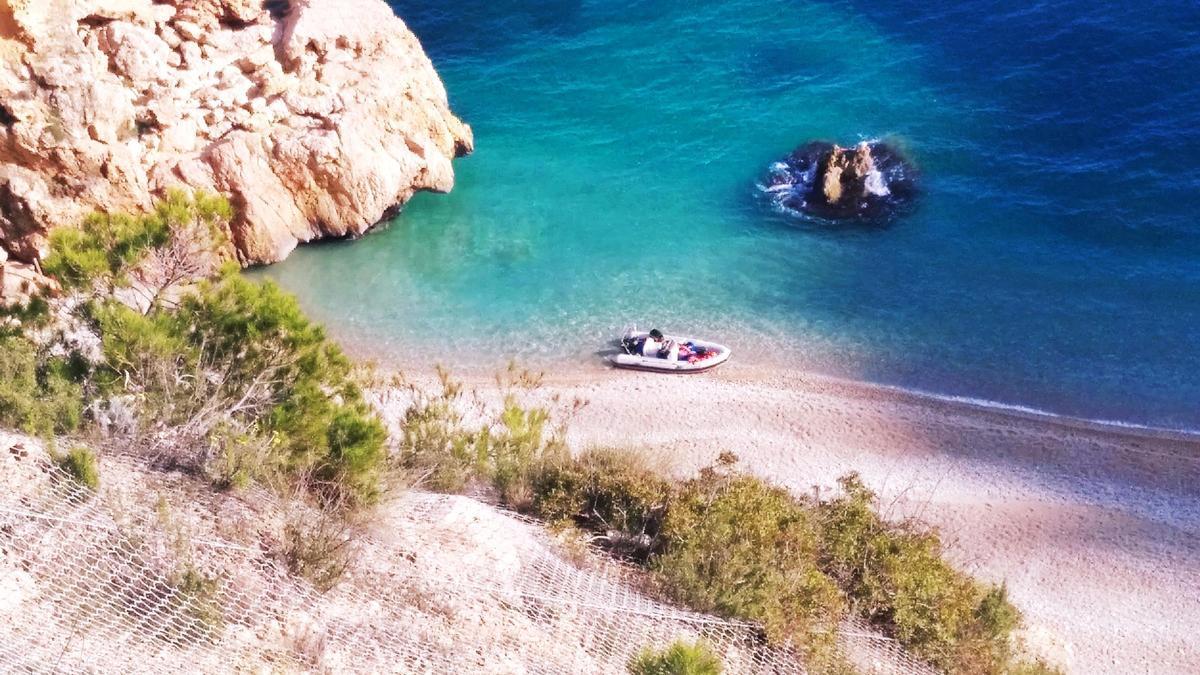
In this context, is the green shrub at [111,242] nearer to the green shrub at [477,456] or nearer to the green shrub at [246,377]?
the green shrub at [246,377]

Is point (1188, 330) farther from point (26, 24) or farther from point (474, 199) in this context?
point (26, 24)

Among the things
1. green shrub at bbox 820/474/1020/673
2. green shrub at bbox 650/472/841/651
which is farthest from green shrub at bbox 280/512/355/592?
green shrub at bbox 820/474/1020/673

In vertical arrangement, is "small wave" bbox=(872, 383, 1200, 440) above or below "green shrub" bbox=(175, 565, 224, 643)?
below

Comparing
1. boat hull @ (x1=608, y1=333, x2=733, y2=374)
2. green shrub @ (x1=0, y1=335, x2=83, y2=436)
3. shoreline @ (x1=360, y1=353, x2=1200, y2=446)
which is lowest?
shoreline @ (x1=360, y1=353, x2=1200, y2=446)

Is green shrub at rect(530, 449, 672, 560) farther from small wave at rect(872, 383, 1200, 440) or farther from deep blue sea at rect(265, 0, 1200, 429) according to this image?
small wave at rect(872, 383, 1200, 440)

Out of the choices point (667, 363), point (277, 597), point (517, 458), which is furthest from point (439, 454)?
point (667, 363)

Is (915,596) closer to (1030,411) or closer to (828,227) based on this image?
(1030,411)

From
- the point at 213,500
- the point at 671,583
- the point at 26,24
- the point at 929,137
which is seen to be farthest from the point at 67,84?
the point at 929,137

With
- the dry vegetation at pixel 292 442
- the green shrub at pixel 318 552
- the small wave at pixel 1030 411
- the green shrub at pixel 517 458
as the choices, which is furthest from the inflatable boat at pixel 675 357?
the green shrub at pixel 318 552
